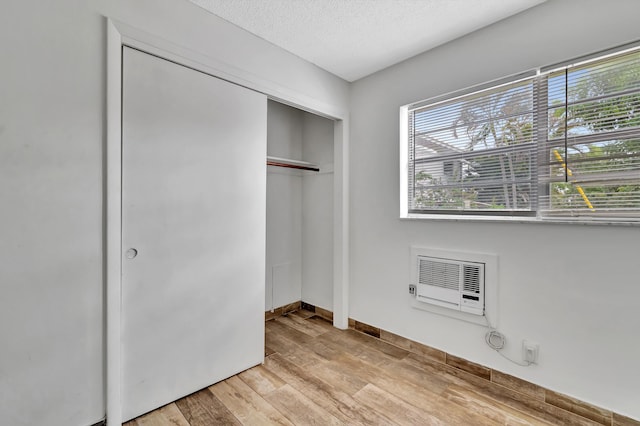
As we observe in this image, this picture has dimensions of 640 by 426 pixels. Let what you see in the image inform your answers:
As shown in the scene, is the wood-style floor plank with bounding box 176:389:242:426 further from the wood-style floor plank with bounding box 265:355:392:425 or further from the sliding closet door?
the wood-style floor plank with bounding box 265:355:392:425

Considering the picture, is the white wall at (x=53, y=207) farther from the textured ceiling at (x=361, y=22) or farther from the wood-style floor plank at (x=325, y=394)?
the wood-style floor plank at (x=325, y=394)

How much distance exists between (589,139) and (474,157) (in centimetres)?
63

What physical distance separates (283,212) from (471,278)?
1955mm

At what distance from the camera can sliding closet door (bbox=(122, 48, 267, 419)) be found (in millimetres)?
1598

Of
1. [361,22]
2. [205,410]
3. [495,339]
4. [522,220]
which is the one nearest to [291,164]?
[361,22]

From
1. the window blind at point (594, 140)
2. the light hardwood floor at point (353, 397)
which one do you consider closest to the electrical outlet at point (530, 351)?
the light hardwood floor at point (353, 397)

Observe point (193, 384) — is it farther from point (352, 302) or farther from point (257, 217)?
point (352, 302)

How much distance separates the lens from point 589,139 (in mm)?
1678

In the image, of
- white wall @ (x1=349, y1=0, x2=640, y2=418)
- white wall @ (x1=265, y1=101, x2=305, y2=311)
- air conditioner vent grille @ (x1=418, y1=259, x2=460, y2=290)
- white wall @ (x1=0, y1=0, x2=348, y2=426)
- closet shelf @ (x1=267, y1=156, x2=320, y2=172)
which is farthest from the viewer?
white wall @ (x1=265, y1=101, x2=305, y2=311)

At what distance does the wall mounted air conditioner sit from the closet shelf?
4.74ft

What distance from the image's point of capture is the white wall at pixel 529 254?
1551 millimetres

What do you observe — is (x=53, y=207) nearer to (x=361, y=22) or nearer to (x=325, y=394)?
(x=325, y=394)

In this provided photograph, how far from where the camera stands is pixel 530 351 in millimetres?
1816

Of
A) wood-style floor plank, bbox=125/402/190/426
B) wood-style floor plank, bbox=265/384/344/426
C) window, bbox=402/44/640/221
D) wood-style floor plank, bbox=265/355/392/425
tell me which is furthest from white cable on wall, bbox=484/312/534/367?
wood-style floor plank, bbox=125/402/190/426
